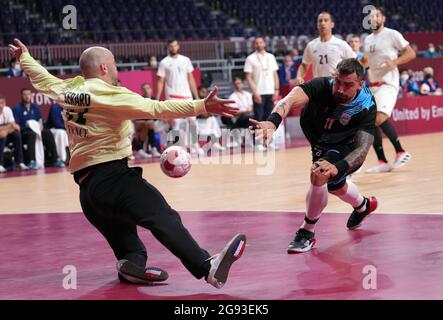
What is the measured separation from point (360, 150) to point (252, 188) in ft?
15.5

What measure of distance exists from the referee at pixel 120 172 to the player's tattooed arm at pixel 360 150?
4.81 ft

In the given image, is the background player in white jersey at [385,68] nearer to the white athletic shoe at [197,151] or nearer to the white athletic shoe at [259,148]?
the white athletic shoe at [259,148]

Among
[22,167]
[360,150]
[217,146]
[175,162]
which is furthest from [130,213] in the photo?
[217,146]

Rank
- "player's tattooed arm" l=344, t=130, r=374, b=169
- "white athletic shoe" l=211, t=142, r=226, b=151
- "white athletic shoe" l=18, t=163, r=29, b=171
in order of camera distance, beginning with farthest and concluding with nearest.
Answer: "white athletic shoe" l=211, t=142, r=226, b=151
"white athletic shoe" l=18, t=163, r=29, b=171
"player's tattooed arm" l=344, t=130, r=374, b=169

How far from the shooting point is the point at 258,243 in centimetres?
761

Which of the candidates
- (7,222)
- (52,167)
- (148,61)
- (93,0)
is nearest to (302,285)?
(7,222)

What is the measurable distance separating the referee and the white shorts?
722 cm

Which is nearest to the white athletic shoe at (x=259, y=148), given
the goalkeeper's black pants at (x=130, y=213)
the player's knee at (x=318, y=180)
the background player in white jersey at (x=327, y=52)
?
the background player in white jersey at (x=327, y=52)

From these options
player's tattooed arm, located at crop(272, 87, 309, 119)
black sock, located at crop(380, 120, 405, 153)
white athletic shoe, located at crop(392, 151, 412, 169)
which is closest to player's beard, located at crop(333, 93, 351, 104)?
player's tattooed arm, located at crop(272, 87, 309, 119)

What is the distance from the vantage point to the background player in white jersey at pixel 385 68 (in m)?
13.0

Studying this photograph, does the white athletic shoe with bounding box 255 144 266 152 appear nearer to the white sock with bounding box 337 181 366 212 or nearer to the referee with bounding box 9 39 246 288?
the white sock with bounding box 337 181 366 212

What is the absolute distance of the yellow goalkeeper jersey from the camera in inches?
231

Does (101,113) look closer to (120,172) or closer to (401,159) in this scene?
(120,172)

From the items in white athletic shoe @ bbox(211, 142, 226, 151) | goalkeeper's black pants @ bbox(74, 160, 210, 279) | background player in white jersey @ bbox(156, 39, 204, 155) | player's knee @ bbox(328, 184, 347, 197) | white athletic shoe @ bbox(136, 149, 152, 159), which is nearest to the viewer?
goalkeeper's black pants @ bbox(74, 160, 210, 279)
